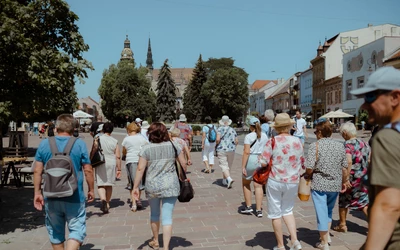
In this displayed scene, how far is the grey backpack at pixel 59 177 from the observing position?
3980 millimetres

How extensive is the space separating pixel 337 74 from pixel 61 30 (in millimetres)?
59635

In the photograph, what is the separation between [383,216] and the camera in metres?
1.90

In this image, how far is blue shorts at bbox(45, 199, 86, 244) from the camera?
4.09m

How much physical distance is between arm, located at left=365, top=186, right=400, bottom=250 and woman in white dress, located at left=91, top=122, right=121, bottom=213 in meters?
6.11

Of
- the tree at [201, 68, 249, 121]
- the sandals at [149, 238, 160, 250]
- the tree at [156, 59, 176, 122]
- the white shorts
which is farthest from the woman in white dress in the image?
the tree at [156, 59, 176, 122]

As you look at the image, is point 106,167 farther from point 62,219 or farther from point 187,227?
point 62,219

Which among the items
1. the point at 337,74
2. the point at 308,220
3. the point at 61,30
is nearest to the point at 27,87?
the point at 61,30

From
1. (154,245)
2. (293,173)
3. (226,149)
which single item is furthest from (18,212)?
(293,173)

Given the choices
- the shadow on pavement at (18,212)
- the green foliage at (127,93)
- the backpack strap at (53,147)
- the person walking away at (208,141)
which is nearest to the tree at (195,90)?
the green foliage at (127,93)

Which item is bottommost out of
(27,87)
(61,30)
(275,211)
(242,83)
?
(275,211)

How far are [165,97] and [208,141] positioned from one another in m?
52.8

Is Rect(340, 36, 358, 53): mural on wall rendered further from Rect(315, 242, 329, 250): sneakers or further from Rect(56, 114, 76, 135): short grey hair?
Rect(56, 114, 76, 135): short grey hair

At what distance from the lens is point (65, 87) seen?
6742 mm

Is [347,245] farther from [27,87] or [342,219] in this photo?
[27,87]
